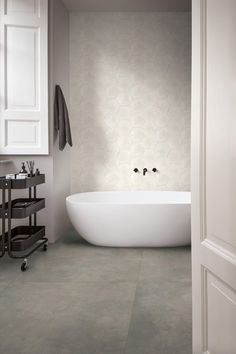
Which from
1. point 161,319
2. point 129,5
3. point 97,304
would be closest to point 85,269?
point 97,304

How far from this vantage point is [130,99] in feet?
17.6

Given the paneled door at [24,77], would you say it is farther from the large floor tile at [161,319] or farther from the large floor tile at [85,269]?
the large floor tile at [161,319]

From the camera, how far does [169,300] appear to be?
271cm

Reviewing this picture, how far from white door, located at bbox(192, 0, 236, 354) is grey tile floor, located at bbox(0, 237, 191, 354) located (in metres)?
0.67

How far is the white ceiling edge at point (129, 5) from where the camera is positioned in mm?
4969

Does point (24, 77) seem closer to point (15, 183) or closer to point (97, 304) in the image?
point (15, 183)

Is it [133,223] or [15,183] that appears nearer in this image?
[15,183]

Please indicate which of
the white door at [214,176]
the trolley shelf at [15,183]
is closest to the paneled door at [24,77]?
the trolley shelf at [15,183]

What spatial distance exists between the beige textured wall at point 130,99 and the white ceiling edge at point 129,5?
101 mm

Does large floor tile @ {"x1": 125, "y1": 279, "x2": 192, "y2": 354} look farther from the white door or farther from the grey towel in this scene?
the grey towel

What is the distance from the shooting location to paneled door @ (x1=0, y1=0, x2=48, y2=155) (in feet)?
14.3

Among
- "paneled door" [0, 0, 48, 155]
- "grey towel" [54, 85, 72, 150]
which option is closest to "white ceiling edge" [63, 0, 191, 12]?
"paneled door" [0, 0, 48, 155]

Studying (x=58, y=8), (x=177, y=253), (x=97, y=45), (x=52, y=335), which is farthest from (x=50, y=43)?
(x=52, y=335)

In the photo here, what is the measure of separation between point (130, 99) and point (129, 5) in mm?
1192
